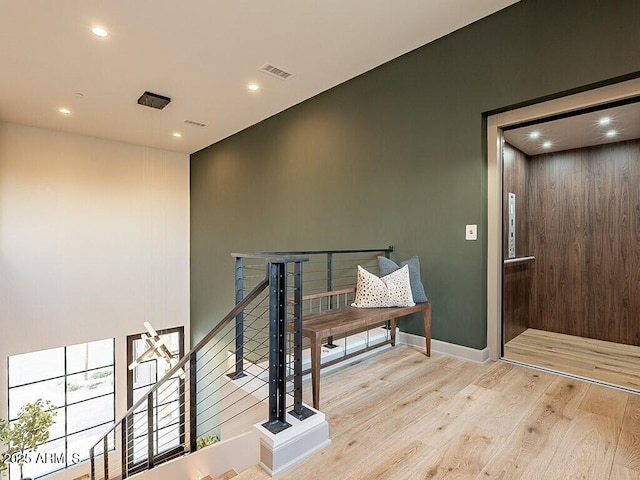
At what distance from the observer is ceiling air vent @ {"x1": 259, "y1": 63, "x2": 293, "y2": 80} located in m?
3.76

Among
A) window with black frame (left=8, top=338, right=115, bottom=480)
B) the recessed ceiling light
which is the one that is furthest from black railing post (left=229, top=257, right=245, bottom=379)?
window with black frame (left=8, top=338, right=115, bottom=480)

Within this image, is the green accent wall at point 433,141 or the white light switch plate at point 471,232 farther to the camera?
the white light switch plate at point 471,232

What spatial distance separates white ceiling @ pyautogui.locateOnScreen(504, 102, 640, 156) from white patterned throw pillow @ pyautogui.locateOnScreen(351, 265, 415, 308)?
65.7 inches

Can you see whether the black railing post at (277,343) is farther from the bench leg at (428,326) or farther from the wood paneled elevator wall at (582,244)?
the wood paneled elevator wall at (582,244)

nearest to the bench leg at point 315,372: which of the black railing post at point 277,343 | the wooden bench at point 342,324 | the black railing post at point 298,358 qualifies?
the wooden bench at point 342,324

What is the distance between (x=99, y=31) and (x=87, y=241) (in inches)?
165

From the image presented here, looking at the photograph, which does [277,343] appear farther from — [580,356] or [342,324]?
[580,356]

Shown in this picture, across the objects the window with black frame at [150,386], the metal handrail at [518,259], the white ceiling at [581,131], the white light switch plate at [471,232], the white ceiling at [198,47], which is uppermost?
the white ceiling at [198,47]

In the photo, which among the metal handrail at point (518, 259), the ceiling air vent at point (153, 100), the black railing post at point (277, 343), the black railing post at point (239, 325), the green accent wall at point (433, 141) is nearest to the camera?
the black railing post at point (277, 343)

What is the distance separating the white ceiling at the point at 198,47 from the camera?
9.18 feet

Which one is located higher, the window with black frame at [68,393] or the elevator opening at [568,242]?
the elevator opening at [568,242]

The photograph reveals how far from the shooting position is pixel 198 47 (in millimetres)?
3352

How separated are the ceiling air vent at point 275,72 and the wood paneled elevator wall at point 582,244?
2557 millimetres

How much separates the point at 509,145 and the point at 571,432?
277 centimetres
